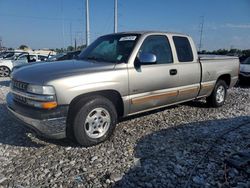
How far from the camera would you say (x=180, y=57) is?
17.5 feet

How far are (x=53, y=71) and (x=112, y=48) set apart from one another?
148 centimetres

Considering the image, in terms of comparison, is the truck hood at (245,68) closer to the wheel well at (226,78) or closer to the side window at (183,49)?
the wheel well at (226,78)

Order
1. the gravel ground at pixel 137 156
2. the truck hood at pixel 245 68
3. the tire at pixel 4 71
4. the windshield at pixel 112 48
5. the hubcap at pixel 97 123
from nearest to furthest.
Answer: the gravel ground at pixel 137 156 → the hubcap at pixel 97 123 → the windshield at pixel 112 48 → the truck hood at pixel 245 68 → the tire at pixel 4 71

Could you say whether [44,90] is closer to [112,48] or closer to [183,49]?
[112,48]

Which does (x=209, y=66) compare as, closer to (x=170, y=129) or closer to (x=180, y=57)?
(x=180, y=57)

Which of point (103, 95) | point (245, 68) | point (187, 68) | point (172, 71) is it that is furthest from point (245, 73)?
point (103, 95)

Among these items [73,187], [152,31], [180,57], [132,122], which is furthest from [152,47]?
[73,187]

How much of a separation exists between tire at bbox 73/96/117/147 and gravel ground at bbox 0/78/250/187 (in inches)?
6.8

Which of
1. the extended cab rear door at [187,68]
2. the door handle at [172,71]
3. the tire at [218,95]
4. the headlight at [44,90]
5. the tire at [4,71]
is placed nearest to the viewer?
the headlight at [44,90]

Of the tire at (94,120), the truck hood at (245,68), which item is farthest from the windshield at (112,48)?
the truck hood at (245,68)

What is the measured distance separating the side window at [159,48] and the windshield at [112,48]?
24cm

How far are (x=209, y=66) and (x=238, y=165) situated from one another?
304 centimetres

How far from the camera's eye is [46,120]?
11.6 ft

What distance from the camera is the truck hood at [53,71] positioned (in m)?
3.61
